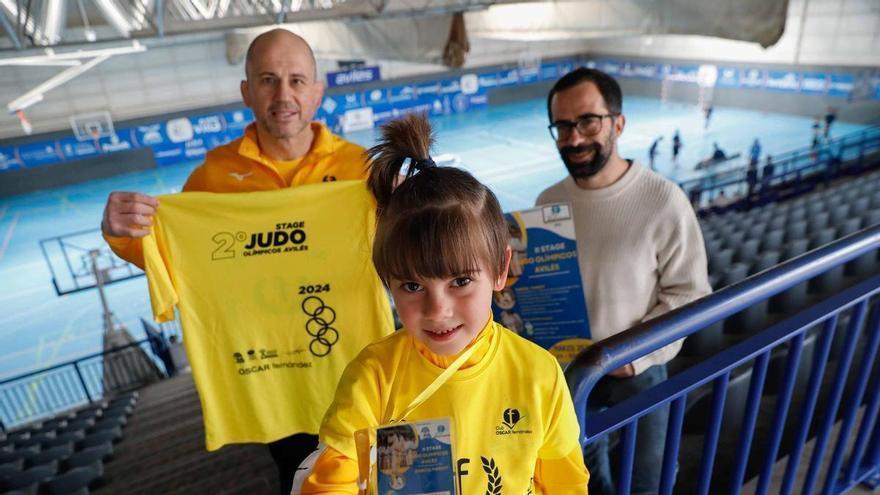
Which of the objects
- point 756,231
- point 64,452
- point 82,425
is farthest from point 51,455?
point 756,231

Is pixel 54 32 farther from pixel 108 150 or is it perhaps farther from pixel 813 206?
pixel 108 150

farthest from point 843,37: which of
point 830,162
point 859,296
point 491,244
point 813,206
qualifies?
point 491,244

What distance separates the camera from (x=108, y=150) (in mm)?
23203

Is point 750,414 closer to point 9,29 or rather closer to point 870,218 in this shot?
point 870,218

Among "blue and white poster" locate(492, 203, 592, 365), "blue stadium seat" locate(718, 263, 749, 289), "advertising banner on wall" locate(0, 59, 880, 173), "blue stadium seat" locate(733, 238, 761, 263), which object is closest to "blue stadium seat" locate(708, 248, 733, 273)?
"blue stadium seat" locate(733, 238, 761, 263)

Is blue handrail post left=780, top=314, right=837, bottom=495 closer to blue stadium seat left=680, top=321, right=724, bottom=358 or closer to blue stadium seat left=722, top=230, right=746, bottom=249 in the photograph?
blue stadium seat left=680, top=321, right=724, bottom=358

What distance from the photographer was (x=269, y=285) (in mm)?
2461

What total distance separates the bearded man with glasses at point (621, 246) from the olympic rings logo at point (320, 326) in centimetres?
114

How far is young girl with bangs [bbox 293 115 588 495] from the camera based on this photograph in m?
1.27

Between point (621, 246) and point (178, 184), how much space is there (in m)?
22.1

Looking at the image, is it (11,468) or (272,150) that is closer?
(272,150)

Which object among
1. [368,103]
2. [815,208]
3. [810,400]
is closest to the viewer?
[810,400]

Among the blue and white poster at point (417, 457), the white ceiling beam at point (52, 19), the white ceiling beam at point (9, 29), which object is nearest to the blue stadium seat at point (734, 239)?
the blue and white poster at point (417, 457)

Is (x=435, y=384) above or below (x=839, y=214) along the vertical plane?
above
